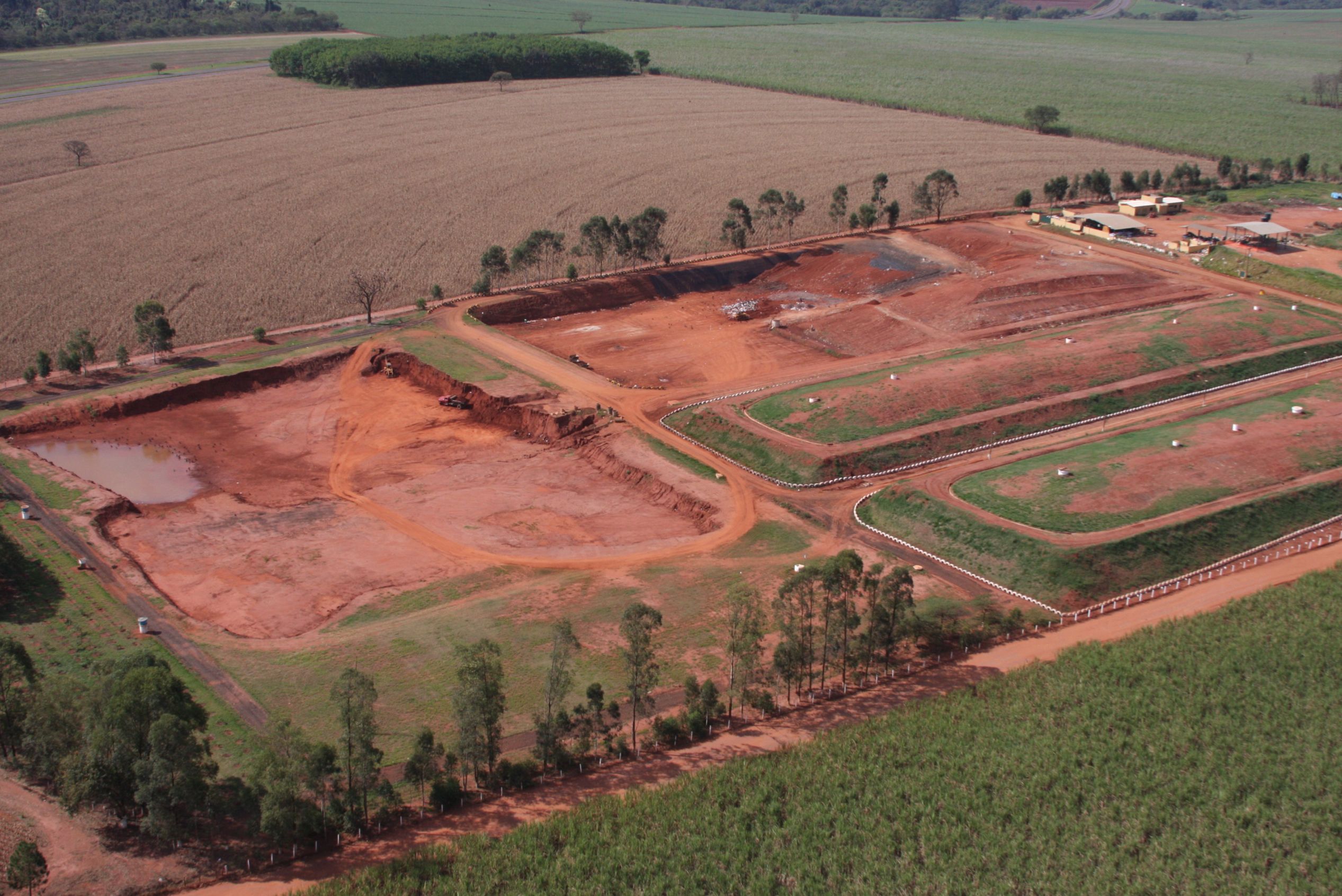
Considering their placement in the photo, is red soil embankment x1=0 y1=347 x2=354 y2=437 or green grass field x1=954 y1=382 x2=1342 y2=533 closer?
green grass field x1=954 y1=382 x2=1342 y2=533

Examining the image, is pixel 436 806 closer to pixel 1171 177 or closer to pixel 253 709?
pixel 253 709

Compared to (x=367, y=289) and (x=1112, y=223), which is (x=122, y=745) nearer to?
(x=367, y=289)

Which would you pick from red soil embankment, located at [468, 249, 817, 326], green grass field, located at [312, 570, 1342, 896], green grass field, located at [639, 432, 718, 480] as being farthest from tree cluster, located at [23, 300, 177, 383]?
green grass field, located at [312, 570, 1342, 896]

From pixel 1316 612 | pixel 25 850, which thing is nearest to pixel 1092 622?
pixel 1316 612

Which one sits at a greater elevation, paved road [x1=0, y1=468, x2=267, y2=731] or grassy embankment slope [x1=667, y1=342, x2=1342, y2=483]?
grassy embankment slope [x1=667, y1=342, x2=1342, y2=483]

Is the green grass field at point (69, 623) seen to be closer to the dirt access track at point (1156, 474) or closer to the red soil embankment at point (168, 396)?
the red soil embankment at point (168, 396)

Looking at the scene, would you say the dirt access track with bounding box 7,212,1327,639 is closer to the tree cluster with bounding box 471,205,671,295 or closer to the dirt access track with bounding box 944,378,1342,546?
the tree cluster with bounding box 471,205,671,295
